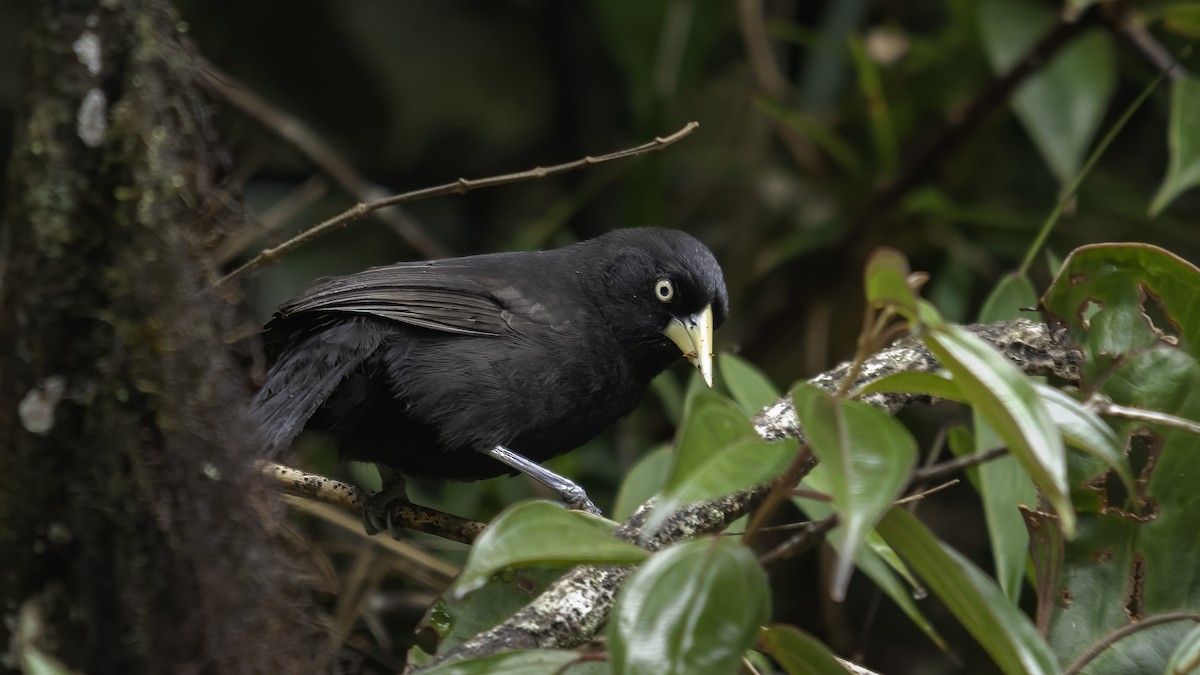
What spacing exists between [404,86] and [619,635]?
489 cm

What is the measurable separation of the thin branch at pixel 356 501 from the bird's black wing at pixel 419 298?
1.35 feet

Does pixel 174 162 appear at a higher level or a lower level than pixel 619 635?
Answer: higher

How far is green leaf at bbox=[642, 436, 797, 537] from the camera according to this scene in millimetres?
1385

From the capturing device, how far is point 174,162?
1.98 metres

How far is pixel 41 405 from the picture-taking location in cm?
175

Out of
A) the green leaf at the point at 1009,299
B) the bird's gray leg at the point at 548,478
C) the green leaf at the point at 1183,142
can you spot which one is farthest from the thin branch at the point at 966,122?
the bird's gray leg at the point at 548,478

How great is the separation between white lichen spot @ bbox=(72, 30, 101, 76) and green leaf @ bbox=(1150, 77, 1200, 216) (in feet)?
8.85

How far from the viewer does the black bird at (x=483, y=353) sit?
2.92 metres

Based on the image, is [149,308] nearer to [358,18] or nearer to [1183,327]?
[1183,327]

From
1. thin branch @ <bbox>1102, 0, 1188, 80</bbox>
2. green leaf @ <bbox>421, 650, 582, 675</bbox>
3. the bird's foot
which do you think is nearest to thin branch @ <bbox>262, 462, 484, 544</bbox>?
the bird's foot

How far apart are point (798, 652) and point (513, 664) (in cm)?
40

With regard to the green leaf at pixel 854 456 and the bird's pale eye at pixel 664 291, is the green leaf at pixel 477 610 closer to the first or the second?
the bird's pale eye at pixel 664 291

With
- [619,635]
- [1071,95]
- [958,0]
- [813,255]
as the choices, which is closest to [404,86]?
[813,255]

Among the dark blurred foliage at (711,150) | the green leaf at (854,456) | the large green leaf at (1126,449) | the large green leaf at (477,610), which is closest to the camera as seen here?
the green leaf at (854,456)
